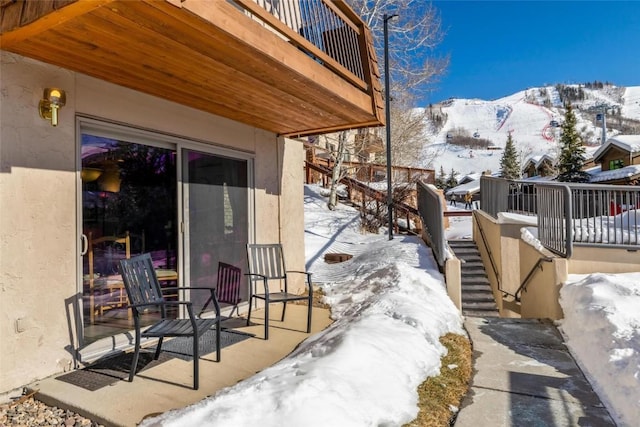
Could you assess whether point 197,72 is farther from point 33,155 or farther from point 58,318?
point 58,318

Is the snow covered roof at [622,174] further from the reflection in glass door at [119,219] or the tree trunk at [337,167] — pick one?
the reflection in glass door at [119,219]

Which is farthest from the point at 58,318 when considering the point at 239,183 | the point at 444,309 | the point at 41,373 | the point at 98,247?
the point at 444,309

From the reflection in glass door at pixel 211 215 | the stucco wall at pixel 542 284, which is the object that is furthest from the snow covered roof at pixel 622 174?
the reflection in glass door at pixel 211 215

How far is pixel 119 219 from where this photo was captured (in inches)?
149

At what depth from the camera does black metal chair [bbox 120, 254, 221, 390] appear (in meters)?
2.79

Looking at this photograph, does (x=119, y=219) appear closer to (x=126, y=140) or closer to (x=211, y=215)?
(x=126, y=140)

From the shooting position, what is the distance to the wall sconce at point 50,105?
10.0ft

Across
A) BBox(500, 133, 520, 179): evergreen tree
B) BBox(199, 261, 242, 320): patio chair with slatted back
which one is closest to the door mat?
BBox(199, 261, 242, 320): patio chair with slatted back

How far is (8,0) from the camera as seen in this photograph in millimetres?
2520

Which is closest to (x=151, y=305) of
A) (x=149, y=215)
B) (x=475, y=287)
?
(x=149, y=215)

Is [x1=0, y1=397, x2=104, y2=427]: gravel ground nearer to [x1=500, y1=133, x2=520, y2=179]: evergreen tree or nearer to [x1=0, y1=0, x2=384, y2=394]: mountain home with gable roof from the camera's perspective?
[x1=0, y1=0, x2=384, y2=394]: mountain home with gable roof

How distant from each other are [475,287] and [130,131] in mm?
7099

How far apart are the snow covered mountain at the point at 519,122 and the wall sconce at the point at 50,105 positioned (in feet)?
209

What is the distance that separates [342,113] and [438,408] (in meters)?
3.39
